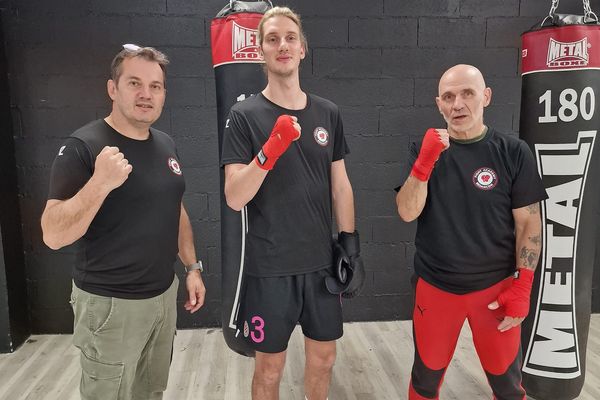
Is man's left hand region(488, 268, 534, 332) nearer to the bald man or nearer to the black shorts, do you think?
the bald man

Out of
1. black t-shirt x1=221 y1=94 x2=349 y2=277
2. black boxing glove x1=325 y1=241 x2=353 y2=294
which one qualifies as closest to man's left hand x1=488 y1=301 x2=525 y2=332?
black boxing glove x1=325 y1=241 x2=353 y2=294

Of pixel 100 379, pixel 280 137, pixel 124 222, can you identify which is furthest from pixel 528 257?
pixel 100 379

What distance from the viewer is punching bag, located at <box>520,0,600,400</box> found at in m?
1.96

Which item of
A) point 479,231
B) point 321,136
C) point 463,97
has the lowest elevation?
point 479,231

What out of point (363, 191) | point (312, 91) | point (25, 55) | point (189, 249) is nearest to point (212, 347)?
point (189, 249)

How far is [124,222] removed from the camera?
1.47 m

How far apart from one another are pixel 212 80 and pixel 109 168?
72.5 inches

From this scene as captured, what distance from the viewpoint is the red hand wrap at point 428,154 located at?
152 cm

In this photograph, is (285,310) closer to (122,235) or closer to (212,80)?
(122,235)

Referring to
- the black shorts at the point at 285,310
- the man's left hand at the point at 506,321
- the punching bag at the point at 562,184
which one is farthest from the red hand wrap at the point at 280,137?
the punching bag at the point at 562,184

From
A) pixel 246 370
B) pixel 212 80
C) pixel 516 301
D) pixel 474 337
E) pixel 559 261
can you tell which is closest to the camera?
pixel 516 301

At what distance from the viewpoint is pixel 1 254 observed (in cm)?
269

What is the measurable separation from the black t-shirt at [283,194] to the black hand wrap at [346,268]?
0.23 feet

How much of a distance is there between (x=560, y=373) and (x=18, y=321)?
3148mm
